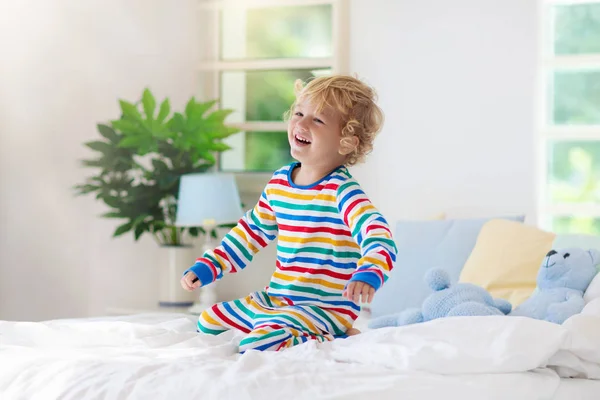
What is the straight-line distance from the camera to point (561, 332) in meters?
1.79

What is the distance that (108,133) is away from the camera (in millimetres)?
3945

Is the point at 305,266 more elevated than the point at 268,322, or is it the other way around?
the point at 305,266

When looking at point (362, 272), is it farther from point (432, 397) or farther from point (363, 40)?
point (363, 40)

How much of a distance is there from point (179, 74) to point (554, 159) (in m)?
1.73

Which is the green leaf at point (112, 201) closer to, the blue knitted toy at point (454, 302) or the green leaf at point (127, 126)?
the green leaf at point (127, 126)

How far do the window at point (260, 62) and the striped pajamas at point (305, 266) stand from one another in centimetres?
195

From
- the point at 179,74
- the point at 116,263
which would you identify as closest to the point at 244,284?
the point at 116,263

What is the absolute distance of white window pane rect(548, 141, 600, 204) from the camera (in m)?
3.54

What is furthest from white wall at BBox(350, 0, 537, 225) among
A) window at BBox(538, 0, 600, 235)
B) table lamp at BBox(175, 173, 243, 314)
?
table lamp at BBox(175, 173, 243, 314)

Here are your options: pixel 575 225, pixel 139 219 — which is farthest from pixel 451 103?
pixel 139 219

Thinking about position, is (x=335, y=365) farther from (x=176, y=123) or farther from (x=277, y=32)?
(x=277, y=32)

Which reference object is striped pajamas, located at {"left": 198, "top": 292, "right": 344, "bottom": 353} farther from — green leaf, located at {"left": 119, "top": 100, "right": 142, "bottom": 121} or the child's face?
green leaf, located at {"left": 119, "top": 100, "right": 142, "bottom": 121}

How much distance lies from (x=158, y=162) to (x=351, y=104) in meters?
1.93

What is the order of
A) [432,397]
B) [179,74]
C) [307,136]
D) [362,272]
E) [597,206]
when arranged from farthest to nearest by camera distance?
[179,74] < [597,206] < [307,136] < [362,272] < [432,397]
